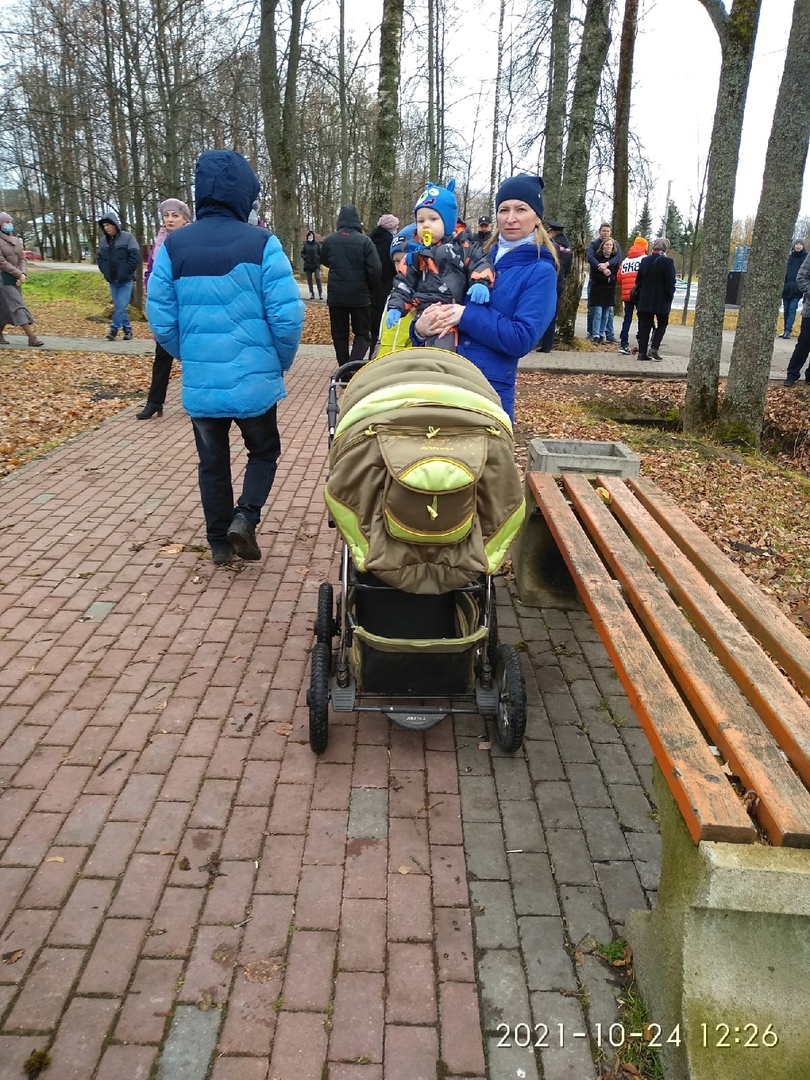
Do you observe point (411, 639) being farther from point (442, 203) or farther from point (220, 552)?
point (442, 203)

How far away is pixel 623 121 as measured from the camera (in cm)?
2017

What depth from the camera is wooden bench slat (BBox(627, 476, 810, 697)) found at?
2666 mm

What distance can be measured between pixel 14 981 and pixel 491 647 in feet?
6.82

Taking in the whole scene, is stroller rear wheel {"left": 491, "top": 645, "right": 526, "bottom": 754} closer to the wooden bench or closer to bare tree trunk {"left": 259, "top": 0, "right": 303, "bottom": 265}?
the wooden bench

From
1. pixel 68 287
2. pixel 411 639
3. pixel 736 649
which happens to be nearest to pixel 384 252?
pixel 411 639

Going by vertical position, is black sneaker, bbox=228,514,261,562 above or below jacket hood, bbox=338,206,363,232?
below

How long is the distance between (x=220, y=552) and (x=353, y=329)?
5994 millimetres

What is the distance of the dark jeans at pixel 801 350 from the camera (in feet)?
34.8

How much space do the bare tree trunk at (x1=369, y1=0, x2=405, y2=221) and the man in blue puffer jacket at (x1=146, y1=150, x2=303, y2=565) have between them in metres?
10.8

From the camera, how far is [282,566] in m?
5.18

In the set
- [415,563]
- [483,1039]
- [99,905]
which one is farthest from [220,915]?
[415,563]

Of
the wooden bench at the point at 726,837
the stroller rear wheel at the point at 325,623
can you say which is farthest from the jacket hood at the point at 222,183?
the wooden bench at the point at 726,837

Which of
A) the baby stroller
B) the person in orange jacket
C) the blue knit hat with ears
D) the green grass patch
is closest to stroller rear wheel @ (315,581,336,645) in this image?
the baby stroller

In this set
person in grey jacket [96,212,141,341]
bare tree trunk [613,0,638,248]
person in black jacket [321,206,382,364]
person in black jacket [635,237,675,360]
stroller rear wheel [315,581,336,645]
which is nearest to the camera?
stroller rear wheel [315,581,336,645]
